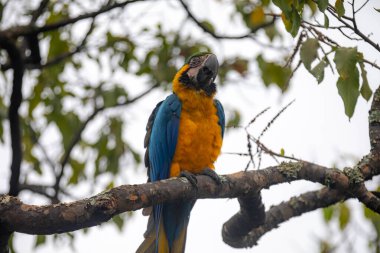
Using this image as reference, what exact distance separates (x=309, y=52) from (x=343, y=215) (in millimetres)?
2156

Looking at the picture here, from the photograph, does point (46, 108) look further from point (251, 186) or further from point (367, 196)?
point (367, 196)

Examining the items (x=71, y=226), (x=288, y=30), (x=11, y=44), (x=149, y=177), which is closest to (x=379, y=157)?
(x=288, y=30)

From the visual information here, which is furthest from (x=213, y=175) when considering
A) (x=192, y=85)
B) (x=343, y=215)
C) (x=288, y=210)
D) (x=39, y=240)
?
(x=39, y=240)

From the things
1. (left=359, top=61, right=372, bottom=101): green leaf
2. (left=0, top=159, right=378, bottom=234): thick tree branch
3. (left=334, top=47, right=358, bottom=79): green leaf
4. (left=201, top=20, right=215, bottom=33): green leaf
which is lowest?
(left=0, top=159, right=378, bottom=234): thick tree branch

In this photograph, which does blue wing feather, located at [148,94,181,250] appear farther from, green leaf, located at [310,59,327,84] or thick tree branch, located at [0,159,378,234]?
green leaf, located at [310,59,327,84]

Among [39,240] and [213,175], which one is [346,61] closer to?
[213,175]

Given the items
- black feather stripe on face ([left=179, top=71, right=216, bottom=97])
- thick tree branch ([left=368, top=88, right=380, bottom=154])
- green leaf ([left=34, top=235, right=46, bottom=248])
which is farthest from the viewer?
green leaf ([left=34, top=235, right=46, bottom=248])

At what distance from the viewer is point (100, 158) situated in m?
5.12

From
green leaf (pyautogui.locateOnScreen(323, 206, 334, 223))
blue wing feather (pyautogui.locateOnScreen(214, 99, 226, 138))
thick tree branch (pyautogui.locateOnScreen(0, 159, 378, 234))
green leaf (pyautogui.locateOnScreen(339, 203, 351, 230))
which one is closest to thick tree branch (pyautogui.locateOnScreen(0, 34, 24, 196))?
blue wing feather (pyautogui.locateOnScreen(214, 99, 226, 138))

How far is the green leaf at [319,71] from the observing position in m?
2.44

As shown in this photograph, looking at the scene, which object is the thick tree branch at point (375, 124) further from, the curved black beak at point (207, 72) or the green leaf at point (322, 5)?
the green leaf at point (322, 5)

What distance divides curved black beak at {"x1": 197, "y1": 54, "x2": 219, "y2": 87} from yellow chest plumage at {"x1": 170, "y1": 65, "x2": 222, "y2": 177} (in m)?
0.11

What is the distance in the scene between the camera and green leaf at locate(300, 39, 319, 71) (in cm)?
247

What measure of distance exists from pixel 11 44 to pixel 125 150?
5.65ft
